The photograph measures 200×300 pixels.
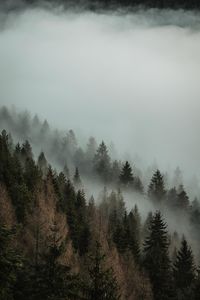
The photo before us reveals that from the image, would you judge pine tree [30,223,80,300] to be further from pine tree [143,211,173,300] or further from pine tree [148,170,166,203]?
pine tree [148,170,166,203]

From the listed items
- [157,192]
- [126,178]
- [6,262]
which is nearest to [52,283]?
[6,262]

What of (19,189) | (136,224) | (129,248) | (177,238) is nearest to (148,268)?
(129,248)

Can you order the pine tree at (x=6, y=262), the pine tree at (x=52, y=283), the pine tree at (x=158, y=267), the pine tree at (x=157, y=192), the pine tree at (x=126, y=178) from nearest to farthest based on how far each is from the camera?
the pine tree at (x=6, y=262) < the pine tree at (x=52, y=283) < the pine tree at (x=158, y=267) < the pine tree at (x=157, y=192) < the pine tree at (x=126, y=178)

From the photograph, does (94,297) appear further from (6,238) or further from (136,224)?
(136,224)

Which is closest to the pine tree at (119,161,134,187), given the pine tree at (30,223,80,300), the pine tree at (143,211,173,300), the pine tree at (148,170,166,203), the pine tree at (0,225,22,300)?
the pine tree at (148,170,166,203)

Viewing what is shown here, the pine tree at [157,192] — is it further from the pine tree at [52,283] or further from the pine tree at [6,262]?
the pine tree at [6,262]

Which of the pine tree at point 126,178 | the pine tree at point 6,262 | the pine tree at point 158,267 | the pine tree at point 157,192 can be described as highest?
the pine tree at point 126,178

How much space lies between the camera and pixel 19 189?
8856cm

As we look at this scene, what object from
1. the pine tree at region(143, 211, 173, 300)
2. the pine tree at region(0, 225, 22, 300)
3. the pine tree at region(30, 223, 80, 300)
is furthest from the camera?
the pine tree at region(143, 211, 173, 300)

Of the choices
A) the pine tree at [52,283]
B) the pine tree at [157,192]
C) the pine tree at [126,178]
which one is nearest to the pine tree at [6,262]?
the pine tree at [52,283]

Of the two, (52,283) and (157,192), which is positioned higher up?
(157,192)

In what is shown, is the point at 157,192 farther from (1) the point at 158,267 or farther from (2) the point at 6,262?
(2) the point at 6,262

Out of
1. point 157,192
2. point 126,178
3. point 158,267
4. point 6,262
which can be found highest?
point 126,178

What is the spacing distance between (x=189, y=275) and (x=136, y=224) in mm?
25181
